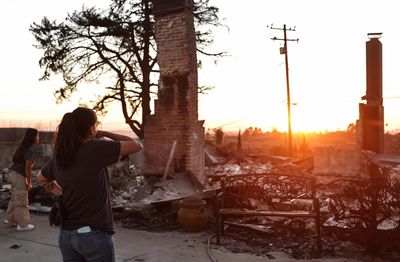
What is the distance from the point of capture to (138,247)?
21.2ft

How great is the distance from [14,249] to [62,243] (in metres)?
4.20

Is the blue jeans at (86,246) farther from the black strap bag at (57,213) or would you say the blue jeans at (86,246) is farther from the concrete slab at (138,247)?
the concrete slab at (138,247)

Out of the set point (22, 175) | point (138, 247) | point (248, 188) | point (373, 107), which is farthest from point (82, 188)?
point (373, 107)

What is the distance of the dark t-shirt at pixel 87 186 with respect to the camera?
2787 millimetres

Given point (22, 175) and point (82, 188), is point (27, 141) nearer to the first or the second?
point (22, 175)

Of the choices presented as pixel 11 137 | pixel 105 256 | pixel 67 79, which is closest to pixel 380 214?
pixel 105 256

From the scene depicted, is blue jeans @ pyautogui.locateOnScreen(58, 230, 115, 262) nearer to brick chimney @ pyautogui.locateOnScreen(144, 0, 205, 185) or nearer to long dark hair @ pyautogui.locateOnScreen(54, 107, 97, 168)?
long dark hair @ pyautogui.locateOnScreen(54, 107, 97, 168)

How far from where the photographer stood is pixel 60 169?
2824mm

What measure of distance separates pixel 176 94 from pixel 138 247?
4497 mm

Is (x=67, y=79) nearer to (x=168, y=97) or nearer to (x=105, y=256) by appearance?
(x=168, y=97)

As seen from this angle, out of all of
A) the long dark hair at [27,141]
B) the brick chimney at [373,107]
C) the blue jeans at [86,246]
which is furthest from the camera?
the brick chimney at [373,107]

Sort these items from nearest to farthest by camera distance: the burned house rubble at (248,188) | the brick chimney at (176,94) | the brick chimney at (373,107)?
1. the burned house rubble at (248,188)
2. the brick chimney at (176,94)
3. the brick chimney at (373,107)

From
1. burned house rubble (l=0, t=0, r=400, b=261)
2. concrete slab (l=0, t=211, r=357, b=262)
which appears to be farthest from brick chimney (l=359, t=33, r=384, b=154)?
concrete slab (l=0, t=211, r=357, b=262)

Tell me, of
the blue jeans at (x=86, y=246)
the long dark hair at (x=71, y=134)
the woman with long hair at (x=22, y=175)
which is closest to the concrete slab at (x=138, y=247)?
the woman with long hair at (x=22, y=175)
